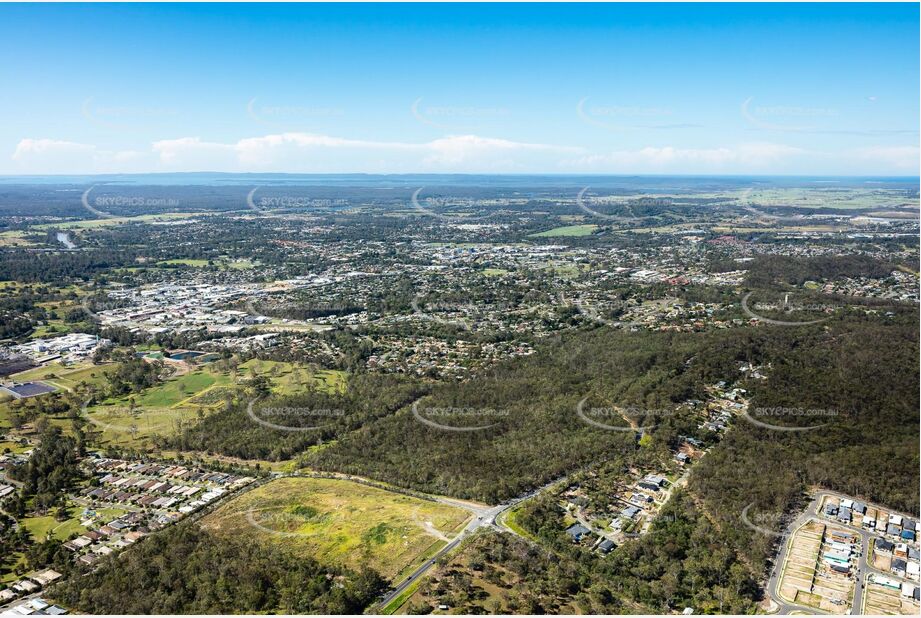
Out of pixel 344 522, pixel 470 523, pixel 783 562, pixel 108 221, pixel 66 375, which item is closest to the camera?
pixel 783 562

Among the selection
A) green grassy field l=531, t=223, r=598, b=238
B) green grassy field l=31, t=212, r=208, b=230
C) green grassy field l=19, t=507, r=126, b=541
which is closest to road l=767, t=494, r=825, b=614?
green grassy field l=19, t=507, r=126, b=541

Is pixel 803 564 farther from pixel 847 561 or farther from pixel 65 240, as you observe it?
pixel 65 240

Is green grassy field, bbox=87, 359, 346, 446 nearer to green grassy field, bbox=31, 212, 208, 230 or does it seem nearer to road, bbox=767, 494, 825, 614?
road, bbox=767, 494, 825, 614

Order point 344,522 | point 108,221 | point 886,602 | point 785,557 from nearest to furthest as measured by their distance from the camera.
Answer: point 886,602
point 785,557
point 344,522
point 108,221

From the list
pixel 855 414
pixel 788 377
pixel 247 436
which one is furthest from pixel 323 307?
pixel 855 414

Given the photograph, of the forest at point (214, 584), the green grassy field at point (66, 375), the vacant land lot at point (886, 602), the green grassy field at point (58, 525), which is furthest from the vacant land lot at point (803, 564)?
the green grassy field at point (66, 375)

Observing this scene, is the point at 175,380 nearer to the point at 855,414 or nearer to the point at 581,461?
the point at 581,461

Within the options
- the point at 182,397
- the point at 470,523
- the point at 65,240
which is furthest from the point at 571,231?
the point at 470,523

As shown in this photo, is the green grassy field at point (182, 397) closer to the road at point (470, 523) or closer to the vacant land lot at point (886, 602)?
A: the road at point (470, 523)
